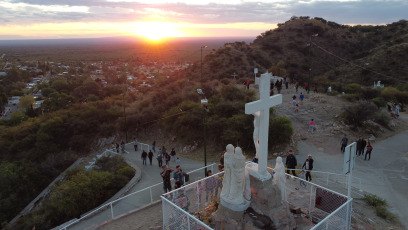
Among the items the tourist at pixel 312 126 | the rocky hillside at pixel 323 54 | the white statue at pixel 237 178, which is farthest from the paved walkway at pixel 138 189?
the rocky hillside at pixel 323 54

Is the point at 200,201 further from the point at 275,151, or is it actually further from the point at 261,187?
the point at 275,151

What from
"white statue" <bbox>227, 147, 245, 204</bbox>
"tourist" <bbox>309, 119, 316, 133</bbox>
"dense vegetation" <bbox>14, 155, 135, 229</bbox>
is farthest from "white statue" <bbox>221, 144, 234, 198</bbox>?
"tourist" <bbox>309, 119, 316, 133</bbox>

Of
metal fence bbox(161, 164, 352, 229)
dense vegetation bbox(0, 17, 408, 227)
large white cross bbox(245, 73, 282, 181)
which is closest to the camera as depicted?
metal fence bbox(161, 164, 352, 229)

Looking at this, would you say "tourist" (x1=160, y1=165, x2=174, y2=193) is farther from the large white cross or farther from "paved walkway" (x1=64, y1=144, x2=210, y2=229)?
the large white cross

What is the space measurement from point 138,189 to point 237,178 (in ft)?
26.4

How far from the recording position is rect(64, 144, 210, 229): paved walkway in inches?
425

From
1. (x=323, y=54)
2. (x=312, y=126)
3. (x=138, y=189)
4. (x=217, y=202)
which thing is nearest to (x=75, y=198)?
(x=138, y=189)

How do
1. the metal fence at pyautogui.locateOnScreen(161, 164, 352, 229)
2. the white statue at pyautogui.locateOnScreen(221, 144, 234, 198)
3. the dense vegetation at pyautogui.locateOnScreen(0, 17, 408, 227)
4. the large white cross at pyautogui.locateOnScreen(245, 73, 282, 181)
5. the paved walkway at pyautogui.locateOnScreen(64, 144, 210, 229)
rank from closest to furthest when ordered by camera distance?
the metal fence at pyautogui.locateOnScreen(161, 164, 352, 229)
the white statue at pyautogui.locateOnScreen(221, 144, 234, 198)
the large white cross at pyautogui.locateOnScreen(245, 73, 282, 181)
the paved walkway at pyautogui.locateOnScreen(64, 144, 210, 229)
the dense vegetation at pyautogui.locateOnScreen(0, 17, 408, 227)

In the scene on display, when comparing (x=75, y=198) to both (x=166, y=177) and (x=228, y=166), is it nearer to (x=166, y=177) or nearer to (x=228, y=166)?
(x=166, y=177)

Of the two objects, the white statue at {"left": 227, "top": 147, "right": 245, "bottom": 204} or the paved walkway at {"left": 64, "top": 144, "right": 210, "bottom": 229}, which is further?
the paved walkway at {"left": 64, "top": 144, "right": 210, "bottom": 229}

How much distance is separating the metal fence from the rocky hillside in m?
25.2

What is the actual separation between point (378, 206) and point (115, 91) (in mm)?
42650

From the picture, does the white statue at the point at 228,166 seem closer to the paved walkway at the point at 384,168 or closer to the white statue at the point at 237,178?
the white statue at the point at 237,178

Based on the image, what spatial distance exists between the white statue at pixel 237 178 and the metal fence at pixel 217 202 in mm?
1020
